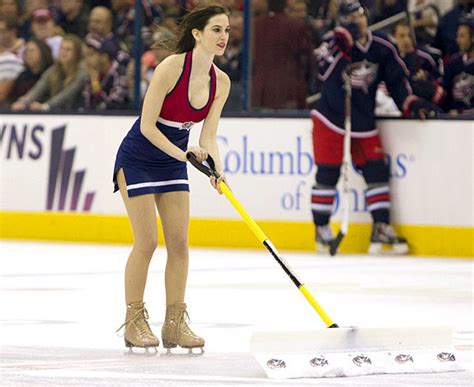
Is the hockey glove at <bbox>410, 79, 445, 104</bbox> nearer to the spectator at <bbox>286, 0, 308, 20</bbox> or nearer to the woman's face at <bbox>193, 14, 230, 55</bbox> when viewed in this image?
the spectator at <bbox>286, 0, 308, 20</bbox>

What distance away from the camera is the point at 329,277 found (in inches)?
402

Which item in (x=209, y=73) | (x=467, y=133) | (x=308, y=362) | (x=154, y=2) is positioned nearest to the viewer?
(x=308, y=362)

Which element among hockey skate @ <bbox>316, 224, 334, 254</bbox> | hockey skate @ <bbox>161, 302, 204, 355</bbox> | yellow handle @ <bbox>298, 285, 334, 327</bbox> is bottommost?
hockey skate @ <bbox>316, 224, 334, 254</bbox>

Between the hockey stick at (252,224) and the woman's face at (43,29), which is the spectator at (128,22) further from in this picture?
the hockey stick at (252,224)

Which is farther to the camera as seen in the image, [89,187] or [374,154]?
[89,187]

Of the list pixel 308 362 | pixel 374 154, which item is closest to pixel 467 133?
pixel 374 154

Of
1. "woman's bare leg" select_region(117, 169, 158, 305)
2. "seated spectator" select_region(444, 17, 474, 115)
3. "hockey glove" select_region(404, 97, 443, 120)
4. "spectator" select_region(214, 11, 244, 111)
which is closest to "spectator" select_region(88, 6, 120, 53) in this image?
"spectator" select_region(214, 11, 244, 111)

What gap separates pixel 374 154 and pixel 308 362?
20.7 feet

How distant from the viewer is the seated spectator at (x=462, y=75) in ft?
38.6

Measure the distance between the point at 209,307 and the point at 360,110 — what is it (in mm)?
4049

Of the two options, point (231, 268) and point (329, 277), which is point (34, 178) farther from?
point (329, 277)

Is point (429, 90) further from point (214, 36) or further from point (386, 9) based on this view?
point (214, 36)

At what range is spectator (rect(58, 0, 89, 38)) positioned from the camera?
1318 cm

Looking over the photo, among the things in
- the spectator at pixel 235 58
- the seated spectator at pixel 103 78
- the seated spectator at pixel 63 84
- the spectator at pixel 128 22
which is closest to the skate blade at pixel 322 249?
the spectator at pixel 235 58
